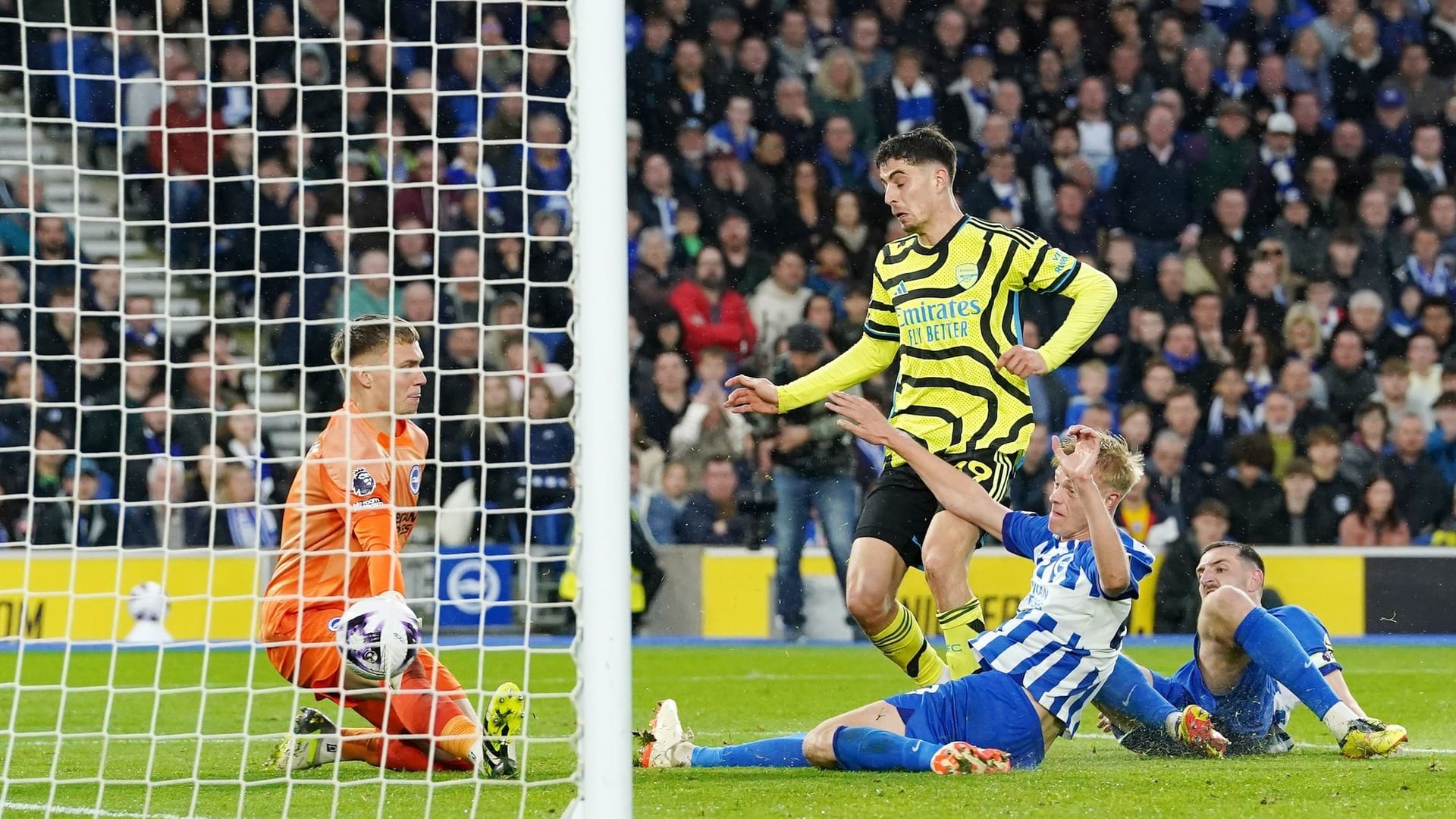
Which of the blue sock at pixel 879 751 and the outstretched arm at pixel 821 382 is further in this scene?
the outstretched arm at pixel 821 382

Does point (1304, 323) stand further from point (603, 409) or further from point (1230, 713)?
point (603, 409)

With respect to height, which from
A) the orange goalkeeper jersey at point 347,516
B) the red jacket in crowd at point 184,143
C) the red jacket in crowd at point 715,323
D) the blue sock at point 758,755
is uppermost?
the red jacket in crowd at point 184,143

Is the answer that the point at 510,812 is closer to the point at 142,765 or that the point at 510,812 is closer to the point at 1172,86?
the point at 142,765

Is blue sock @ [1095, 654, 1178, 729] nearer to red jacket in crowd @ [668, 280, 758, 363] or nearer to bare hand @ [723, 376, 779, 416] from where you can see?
bare hand @ [723, 376, 779, 416]

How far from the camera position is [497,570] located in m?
11.1

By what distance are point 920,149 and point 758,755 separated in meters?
2.10

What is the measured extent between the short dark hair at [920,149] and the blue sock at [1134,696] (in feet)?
5.74

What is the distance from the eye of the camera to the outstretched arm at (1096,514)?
4.53 meters

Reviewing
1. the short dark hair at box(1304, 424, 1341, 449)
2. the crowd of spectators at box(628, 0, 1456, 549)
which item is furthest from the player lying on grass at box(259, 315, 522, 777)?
the short dark hair at box(1304, 424, 1341, 449)

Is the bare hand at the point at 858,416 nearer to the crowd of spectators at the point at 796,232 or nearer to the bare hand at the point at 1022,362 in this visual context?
the bare hand at the point at 1022,362

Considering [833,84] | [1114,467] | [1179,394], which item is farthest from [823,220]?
[1114,467]

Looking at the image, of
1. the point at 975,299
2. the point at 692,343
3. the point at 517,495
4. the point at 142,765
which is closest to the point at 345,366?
the point at 142,765

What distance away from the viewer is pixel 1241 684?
5344 mm

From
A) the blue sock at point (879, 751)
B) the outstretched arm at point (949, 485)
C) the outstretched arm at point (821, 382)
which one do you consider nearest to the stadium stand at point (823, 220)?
the outstretched arm at point (821, 382)
